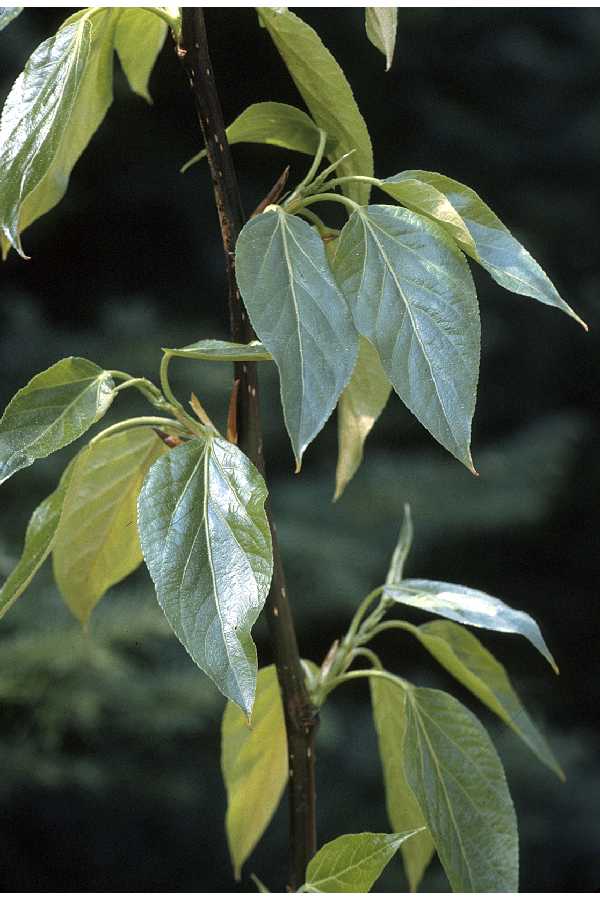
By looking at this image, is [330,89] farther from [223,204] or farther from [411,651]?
[411,651]

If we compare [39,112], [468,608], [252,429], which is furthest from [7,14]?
[468,608]

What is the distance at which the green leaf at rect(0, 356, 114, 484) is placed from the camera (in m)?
0.35

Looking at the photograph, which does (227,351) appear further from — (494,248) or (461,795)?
(461,795)

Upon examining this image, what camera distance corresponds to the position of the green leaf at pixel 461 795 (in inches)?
16.6

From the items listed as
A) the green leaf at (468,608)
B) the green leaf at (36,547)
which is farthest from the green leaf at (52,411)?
the green leaf at (468,608)

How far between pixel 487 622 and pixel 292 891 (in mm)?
129

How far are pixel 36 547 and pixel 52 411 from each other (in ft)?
0.15

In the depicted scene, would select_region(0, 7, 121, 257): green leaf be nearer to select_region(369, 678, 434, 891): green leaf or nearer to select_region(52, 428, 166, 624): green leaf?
select_region(52, 428, 166, 624): green leaf

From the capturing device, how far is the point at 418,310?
34 cm

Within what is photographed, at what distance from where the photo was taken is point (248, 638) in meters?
0.31

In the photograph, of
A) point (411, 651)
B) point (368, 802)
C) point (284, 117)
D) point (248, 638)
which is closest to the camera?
point (248, 638)

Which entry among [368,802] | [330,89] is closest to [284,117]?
[330,89]

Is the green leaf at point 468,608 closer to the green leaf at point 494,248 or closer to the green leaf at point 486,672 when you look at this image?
the green leaf at point 486,672

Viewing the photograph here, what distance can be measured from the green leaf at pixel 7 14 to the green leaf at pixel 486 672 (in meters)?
0.27
